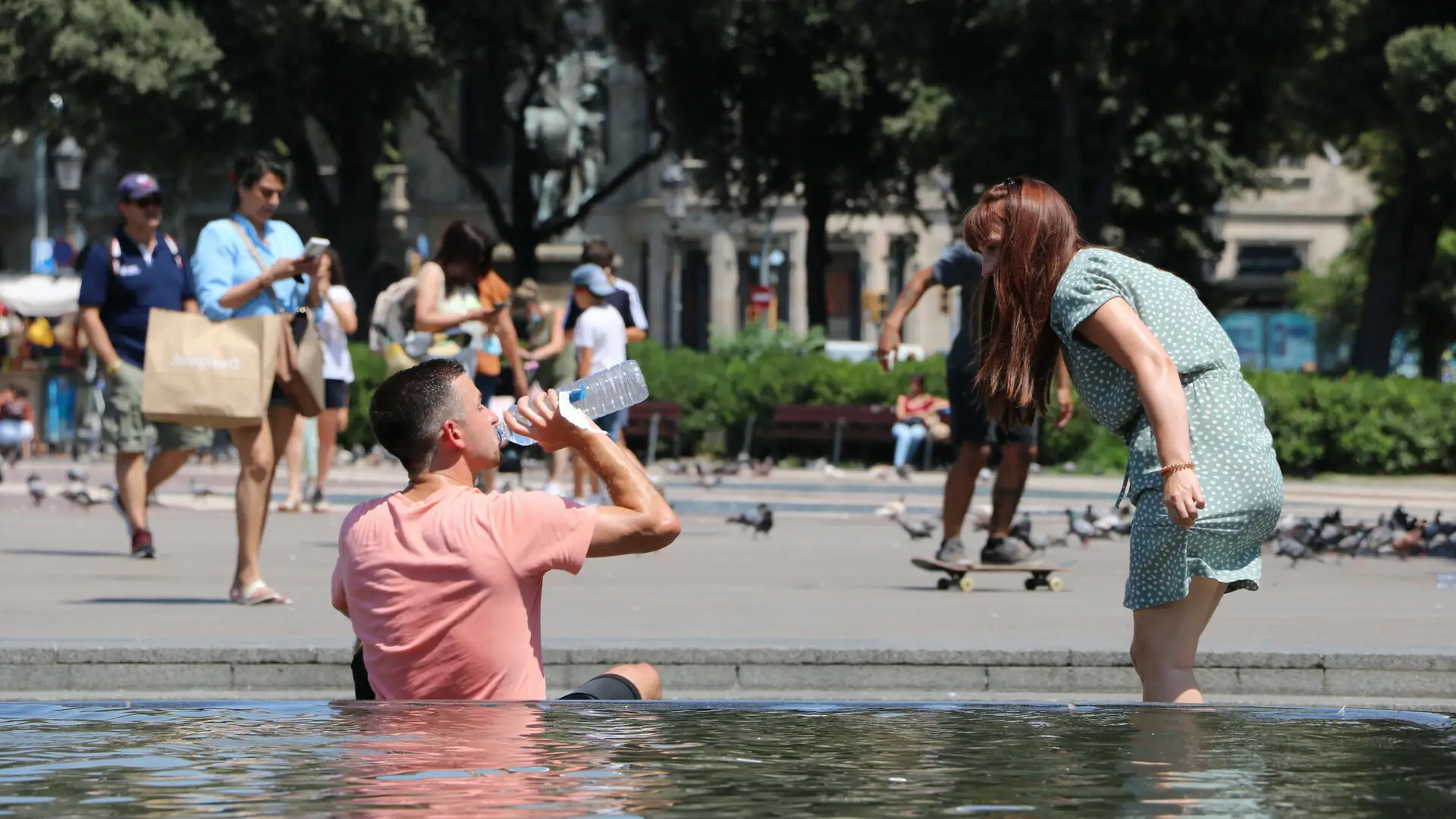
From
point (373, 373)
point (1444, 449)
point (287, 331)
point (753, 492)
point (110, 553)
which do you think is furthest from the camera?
point (373, 373)

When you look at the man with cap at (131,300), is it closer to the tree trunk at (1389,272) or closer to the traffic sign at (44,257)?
the tree trunk at (1389,272)

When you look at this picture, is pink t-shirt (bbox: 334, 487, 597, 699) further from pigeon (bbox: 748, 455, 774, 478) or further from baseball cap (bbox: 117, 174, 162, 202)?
pigeon (bbox: 748, 455, 774, 478)

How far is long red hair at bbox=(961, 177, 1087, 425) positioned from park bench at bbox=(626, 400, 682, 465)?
25.0 metres

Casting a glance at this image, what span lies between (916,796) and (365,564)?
1.59 metres

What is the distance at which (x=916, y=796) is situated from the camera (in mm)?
3787

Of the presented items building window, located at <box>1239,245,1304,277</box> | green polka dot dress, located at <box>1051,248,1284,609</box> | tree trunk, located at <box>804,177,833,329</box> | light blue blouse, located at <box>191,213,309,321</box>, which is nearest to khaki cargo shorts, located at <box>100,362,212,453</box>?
light blue blouse, located at <box>191,213,309,321</box>

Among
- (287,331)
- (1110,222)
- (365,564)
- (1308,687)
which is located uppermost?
(1110,222)

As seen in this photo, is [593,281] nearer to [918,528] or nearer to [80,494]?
[918,528]

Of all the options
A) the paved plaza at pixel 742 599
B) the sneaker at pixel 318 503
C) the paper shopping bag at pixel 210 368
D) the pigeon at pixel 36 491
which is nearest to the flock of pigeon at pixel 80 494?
the pigeon at pixel 36 491

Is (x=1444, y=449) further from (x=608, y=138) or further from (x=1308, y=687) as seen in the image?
(x=608, y=138)

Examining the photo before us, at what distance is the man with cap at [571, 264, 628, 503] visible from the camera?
1584 centimetres

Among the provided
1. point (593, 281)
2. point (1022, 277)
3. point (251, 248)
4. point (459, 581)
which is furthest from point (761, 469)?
point (459, 581)

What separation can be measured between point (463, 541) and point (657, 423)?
2609 cm

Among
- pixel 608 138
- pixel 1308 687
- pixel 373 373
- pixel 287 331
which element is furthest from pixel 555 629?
pixel 608 138
